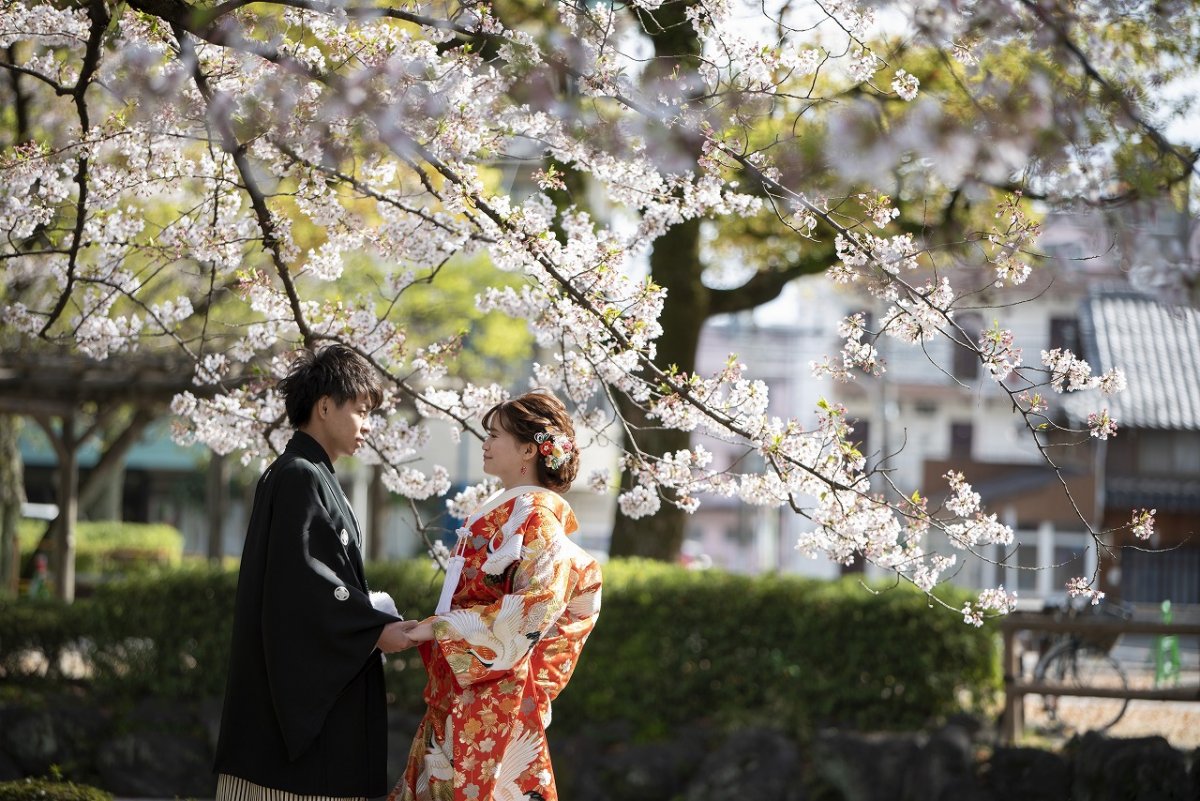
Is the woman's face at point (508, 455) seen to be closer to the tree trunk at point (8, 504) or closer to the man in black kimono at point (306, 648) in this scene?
the man in black kimono at point (306, 648)

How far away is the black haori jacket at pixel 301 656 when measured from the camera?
9.29ft

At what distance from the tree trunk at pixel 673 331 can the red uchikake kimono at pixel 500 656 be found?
599 centimetres

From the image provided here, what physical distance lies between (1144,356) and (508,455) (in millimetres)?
18295

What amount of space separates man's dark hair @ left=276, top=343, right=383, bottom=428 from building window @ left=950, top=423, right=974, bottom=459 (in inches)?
1202

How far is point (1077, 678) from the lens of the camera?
9.15 m

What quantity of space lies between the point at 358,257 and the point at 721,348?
2168 cm

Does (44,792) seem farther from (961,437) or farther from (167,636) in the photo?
(961,437)

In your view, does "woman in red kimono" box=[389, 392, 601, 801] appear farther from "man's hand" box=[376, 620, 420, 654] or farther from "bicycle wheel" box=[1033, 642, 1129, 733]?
"bicycle wheel" box=[1033, 642, 1129, 733]

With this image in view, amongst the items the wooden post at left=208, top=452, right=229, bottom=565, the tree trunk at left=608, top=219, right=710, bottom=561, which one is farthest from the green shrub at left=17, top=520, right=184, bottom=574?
the tree trunk at left=608, top=219, right=710, bottom=561

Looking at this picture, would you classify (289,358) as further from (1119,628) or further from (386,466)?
(1119,628)

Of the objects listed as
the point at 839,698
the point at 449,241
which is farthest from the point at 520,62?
the point at 839,698

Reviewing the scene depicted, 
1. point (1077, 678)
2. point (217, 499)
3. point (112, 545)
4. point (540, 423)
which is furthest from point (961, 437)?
point (540, 423)

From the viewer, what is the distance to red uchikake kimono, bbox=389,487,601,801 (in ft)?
9.55

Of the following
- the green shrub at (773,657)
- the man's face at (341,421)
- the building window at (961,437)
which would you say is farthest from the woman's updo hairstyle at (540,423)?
the building window at (961,437)
